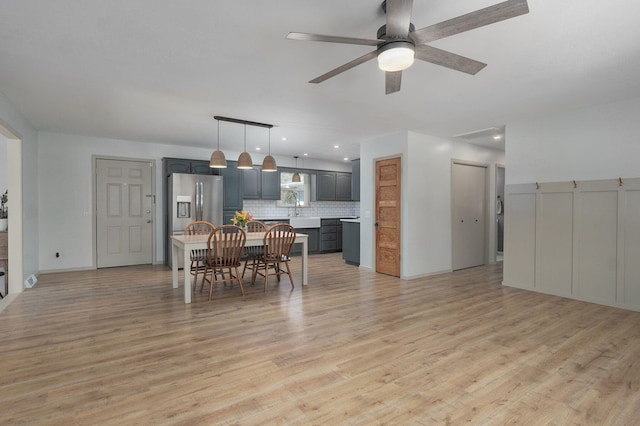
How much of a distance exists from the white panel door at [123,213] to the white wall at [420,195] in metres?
4.22

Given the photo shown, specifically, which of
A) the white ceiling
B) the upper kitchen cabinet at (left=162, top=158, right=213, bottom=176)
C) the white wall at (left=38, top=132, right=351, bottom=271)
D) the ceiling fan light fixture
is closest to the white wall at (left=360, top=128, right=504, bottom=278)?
the white ceiling

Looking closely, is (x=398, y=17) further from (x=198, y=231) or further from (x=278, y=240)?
(x=198, y=231)

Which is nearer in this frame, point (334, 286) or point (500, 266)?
point (334, 286)

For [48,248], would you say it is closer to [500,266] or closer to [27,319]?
[27,319]

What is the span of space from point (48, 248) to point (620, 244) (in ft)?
27.2

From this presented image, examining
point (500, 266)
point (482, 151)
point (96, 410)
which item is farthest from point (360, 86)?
point (500, 266)

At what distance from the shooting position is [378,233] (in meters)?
5.76

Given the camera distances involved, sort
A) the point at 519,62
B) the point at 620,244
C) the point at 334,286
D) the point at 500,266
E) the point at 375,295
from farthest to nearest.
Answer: the point at 500,266 < the point at 334,286 < the point at 375,295 < the point at 620,244 < the point at 519,62

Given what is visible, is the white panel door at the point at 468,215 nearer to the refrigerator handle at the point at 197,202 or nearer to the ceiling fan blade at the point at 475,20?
the ceiling fan blade at the point at 475,20

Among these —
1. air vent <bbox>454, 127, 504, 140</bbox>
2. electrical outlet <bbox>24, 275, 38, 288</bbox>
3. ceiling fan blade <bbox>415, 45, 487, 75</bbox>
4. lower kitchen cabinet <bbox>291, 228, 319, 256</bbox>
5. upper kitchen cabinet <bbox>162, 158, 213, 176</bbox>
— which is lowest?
electrical outlet <bbox>24, 275, 38, 288</bbox>

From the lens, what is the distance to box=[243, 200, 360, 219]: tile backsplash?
25.0ft

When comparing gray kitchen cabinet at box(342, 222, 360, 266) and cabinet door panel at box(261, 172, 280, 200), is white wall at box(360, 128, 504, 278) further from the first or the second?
cabinet door panel at box(261, 172, 280, 200)

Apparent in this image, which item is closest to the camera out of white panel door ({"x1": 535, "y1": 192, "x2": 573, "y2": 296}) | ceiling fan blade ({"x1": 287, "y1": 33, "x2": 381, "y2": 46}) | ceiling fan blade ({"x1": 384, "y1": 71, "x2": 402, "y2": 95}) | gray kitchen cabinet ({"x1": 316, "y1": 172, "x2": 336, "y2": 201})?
ceiling fan blade ({"x1": 287, "y1": 33, "x2": 381, "y2": 46})

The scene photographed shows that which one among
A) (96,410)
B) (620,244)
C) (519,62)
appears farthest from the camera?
(620,244)
